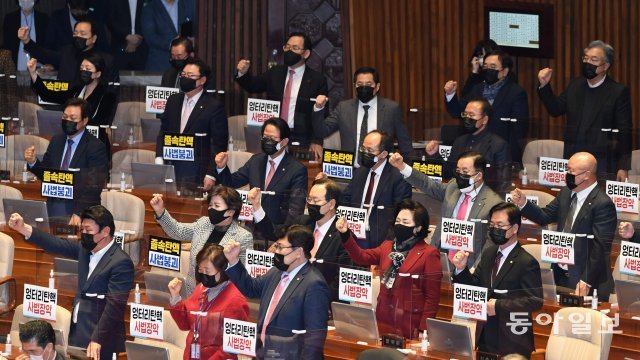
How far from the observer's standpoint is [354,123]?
11914mm

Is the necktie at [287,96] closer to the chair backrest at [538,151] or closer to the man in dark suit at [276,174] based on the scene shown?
the man in dark suit at [276,174]

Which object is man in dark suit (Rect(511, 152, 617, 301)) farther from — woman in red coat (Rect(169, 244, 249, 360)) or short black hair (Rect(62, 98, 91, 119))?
short black hair (Rect(62, 98, 91, 119))

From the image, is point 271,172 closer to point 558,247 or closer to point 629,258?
point 558,247

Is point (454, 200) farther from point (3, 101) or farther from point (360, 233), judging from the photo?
point (3, 101)

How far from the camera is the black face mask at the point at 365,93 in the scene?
11.8 metres

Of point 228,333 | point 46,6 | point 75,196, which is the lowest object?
point 228,333

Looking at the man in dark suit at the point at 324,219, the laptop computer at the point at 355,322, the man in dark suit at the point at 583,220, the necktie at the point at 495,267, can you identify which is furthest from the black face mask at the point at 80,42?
the necktie at the point at 495,267

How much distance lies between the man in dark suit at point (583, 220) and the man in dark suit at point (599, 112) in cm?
107

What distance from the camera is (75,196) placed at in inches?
459

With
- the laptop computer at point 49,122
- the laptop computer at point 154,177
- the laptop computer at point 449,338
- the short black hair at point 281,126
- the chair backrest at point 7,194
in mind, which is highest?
the laptop computer at point 49,122

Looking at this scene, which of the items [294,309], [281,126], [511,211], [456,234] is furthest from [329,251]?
[281,126]

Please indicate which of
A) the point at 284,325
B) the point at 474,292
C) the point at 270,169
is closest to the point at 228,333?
the point at 284,325

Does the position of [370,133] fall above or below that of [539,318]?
above

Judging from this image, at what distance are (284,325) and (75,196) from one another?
10.1 feet
